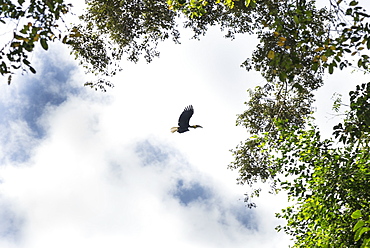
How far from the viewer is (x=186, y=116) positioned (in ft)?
52.5

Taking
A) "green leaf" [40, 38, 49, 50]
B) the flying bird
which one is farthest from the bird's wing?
"green leaf" [40, 38, 49, 50]

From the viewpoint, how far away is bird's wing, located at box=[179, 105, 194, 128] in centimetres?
1582

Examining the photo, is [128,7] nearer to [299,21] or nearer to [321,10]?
[321,10]

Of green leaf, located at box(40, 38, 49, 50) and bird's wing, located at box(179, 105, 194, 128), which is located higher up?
bird's wing, located at box(179, 105, 194, 128)

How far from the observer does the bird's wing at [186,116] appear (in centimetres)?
1582

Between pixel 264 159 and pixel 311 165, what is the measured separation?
606cm

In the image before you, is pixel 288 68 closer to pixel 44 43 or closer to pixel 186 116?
pixel 44 43

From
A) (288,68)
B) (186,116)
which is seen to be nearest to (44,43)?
(288,68)

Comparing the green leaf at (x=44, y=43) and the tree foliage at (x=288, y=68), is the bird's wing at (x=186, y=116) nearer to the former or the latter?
the tree foliage at (x=288, y=68)

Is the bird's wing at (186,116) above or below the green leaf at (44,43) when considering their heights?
above

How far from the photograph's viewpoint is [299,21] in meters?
6.04

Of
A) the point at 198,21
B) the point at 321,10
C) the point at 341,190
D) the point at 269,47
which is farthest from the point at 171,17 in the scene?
the point at 341,190

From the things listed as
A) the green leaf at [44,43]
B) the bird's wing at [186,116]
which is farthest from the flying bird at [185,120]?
the green leaf at [44,43]

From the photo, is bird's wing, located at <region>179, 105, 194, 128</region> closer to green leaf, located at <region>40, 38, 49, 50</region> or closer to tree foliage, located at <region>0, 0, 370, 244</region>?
tree foliage, located at <region>0, 0, 370, 244</region>
